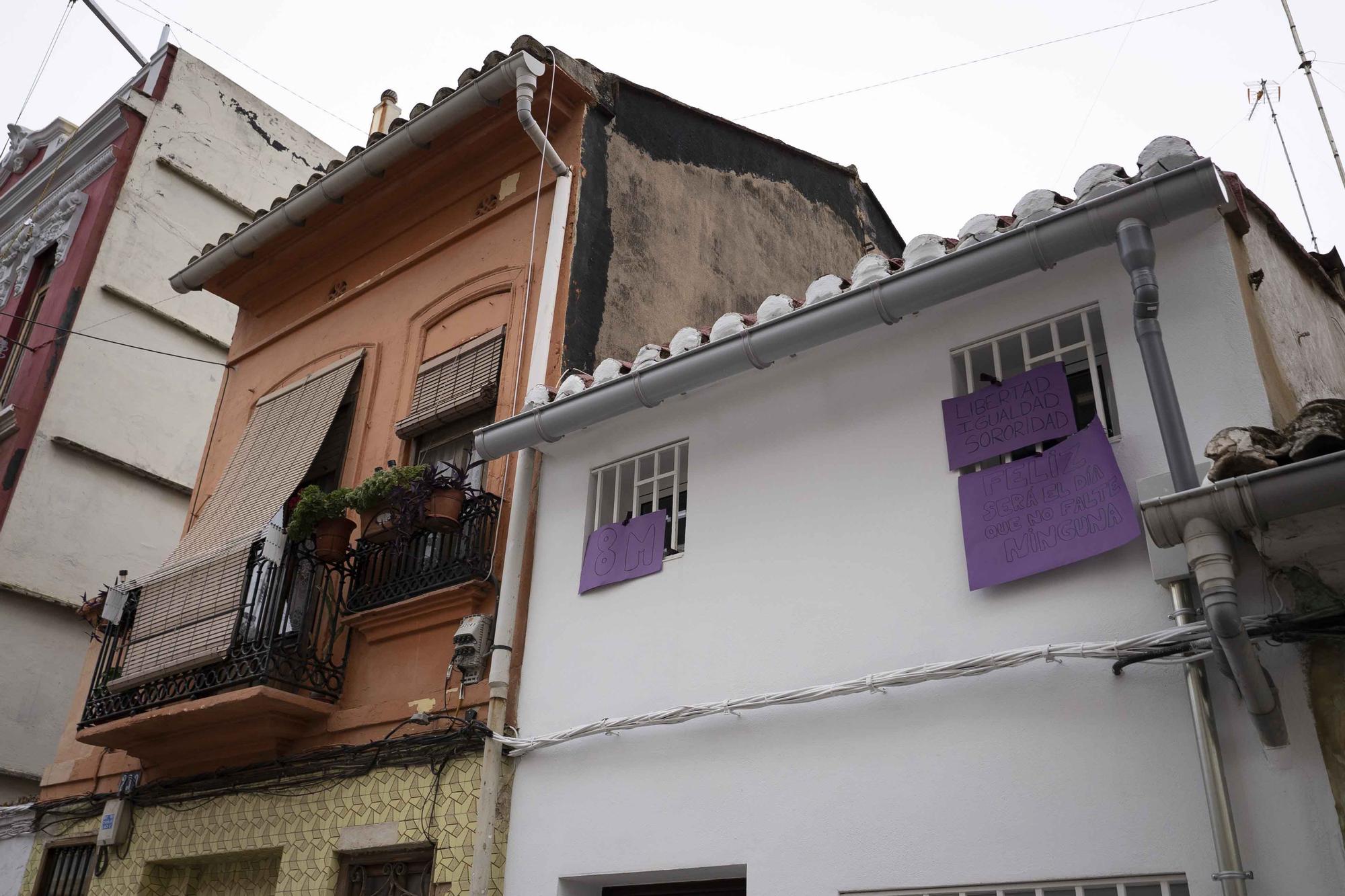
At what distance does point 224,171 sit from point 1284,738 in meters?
16.5

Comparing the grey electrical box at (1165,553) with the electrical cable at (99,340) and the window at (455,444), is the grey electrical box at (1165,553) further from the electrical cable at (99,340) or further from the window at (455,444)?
the electrical cable at (99,340)

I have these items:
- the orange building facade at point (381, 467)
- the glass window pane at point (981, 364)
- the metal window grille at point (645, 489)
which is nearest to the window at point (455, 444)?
the orange building facade at point (381, 467)

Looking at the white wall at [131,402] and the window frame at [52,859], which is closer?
the window frame at [52,859]

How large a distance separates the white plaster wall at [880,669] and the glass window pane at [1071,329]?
0.08 meters

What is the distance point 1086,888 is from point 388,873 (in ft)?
16.1

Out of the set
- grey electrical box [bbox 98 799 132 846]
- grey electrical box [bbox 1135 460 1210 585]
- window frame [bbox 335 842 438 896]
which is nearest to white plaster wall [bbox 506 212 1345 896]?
grey electrical box [bbox 1135 460 1210 585]

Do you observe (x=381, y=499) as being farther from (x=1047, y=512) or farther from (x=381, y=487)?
(x=1047, y=512)

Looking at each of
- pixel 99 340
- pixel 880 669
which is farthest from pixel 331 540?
pixel 99 340

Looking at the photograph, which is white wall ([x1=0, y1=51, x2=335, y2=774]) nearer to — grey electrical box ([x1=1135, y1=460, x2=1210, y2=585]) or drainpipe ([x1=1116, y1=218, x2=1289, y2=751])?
grey electrical box ([x1=1135, y1=460, x2=1210, y2=585])

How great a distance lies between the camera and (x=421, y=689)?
8195 mm

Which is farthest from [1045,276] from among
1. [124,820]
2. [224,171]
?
[224,171]

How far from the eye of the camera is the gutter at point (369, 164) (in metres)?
9.31

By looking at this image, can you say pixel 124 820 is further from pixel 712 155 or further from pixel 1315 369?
pixel 1315 369

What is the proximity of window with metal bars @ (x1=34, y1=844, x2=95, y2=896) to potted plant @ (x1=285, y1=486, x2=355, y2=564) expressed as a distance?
159 inches
